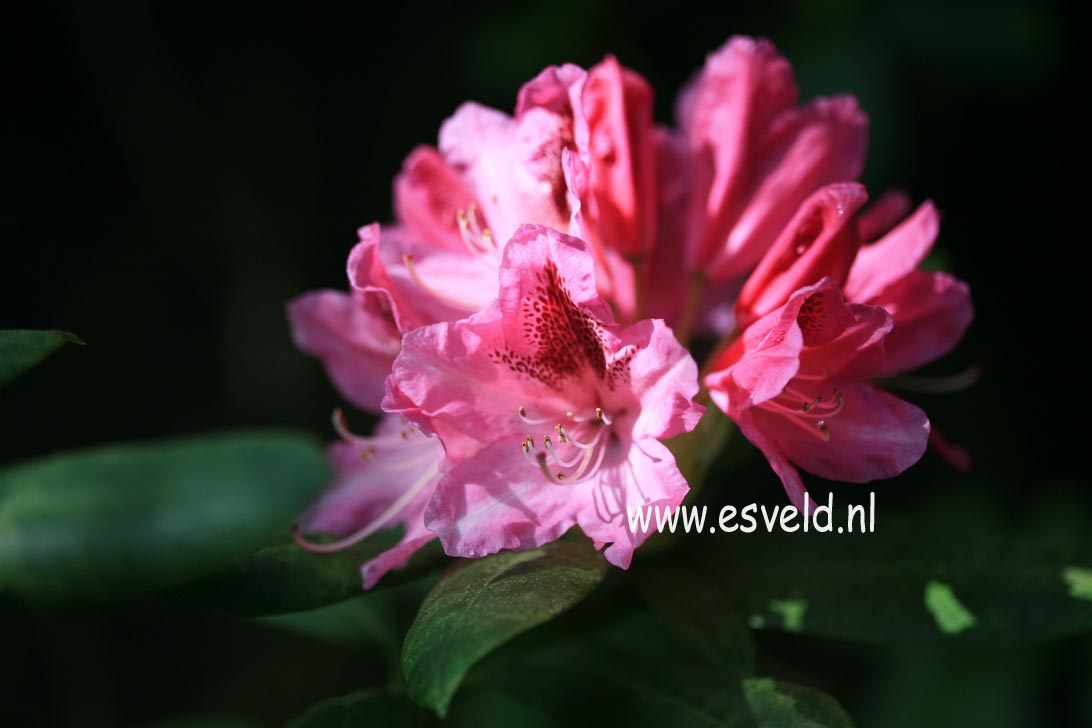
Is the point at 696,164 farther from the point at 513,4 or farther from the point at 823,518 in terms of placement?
the point at 513,4

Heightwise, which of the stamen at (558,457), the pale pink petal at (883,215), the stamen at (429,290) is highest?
the stamen at (429,290)

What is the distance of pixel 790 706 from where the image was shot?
876mm

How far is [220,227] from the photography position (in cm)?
241

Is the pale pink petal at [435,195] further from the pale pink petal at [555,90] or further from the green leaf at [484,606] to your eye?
the green leaf at [484,606]

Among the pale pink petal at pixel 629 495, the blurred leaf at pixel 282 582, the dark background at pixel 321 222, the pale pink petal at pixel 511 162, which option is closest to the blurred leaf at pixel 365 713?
the blurred leaf at pixel 282 582

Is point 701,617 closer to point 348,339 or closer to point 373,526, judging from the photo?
point 373,526

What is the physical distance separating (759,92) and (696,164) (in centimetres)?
11

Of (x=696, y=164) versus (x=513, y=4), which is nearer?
(x=696, y=164)

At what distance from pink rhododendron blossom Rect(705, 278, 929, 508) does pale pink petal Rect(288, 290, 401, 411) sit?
0.35 meters

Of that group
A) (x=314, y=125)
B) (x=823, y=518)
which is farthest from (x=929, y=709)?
(x=314, y=125)

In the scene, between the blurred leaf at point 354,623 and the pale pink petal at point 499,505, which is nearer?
the pale pink petal at point 499,505

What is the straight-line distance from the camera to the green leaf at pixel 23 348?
72cm

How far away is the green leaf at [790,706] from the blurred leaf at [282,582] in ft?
1.09

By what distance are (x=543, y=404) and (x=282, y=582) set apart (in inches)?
11.2
